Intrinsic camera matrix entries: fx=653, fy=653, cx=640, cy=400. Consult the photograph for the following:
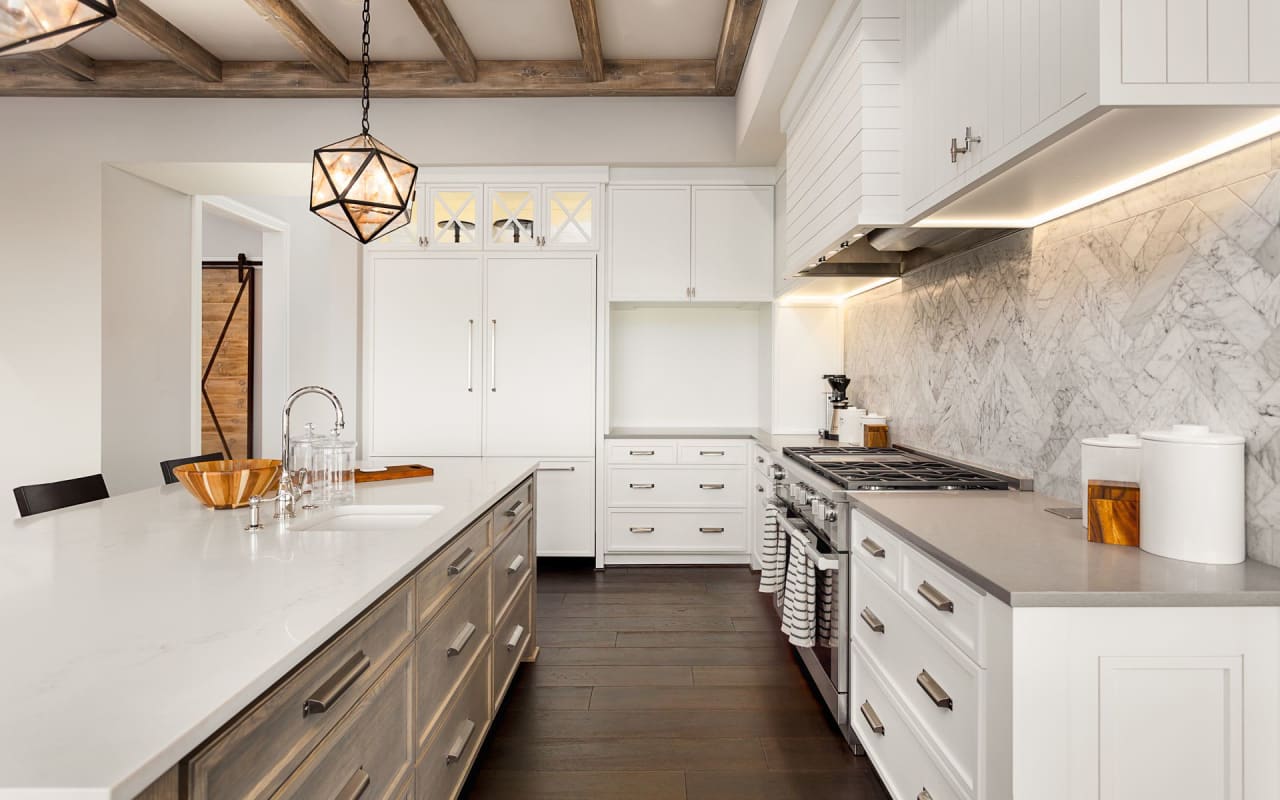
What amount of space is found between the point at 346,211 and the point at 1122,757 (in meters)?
2.63

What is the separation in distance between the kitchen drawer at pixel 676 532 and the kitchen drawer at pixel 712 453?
33 centimetres

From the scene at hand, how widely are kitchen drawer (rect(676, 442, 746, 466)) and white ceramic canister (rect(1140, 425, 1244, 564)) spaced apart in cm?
288

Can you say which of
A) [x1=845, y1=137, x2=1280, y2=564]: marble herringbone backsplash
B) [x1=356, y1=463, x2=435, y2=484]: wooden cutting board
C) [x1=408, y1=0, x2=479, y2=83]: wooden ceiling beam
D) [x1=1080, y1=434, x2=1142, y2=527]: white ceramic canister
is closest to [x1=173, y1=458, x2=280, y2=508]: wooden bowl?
[x1=356, y1=463, x2=435, y2=484]: wooden cutting board

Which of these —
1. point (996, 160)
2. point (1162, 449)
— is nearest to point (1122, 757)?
point (1162, 449)

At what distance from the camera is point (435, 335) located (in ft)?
13.8

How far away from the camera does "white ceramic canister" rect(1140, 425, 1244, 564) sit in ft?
4.16

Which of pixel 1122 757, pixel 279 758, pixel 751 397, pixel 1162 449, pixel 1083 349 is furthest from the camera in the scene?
pixel 751 397

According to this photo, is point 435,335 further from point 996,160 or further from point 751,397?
point 996,160

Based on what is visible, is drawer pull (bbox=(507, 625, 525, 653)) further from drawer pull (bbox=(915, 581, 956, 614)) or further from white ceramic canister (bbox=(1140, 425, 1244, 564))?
white ceramic canister (bbox=(1140, 425, 1244, 564))

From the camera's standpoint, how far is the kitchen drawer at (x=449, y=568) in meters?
1.49

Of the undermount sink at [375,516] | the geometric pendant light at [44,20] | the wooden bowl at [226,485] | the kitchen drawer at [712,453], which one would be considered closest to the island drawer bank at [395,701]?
the undermount sink at [375,516]

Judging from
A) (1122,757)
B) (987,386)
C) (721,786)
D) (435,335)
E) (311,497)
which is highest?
(435,335)

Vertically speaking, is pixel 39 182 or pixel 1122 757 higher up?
pixel 39 182

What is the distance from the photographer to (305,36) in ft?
11.3
